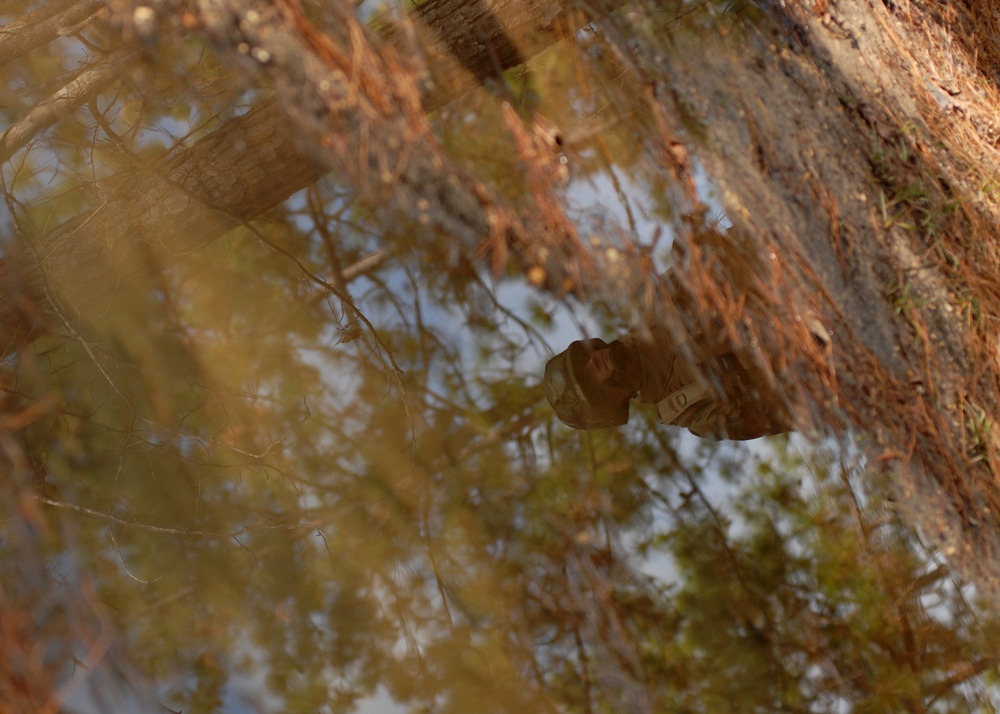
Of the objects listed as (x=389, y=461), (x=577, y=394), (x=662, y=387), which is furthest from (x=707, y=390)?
(x=389, y=461)

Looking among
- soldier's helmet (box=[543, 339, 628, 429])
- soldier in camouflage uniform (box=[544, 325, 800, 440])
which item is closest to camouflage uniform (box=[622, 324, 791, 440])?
soldier in camouflage uniform (box=[544, 325, 800, 440])

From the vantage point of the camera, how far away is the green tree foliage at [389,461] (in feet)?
5.71

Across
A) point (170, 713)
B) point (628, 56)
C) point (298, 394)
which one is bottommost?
point (170, 713)

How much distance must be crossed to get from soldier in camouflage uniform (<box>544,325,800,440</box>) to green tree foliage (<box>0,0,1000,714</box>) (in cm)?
13

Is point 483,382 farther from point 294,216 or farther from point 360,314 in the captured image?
point 294,216

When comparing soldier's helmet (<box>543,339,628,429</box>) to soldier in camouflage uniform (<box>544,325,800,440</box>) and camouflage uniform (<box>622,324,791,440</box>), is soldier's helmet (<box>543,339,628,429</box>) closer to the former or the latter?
soldier in camouflage uniform (<box>544,325,800,440</box>)

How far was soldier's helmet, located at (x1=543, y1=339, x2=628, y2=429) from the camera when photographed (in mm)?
→ 1739

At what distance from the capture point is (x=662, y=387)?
177 cm

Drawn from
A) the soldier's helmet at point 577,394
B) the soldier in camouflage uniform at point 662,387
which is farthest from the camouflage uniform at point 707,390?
the soldier's helmet at point 577,394

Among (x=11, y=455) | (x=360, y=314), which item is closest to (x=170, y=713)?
(x=11, y=455)

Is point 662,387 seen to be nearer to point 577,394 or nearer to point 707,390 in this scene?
point 707,390

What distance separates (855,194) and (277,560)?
82.7 inches

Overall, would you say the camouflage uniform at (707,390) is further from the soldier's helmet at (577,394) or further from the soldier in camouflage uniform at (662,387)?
the soldier's helmet at (577,394)

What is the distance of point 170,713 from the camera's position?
1812 mm
